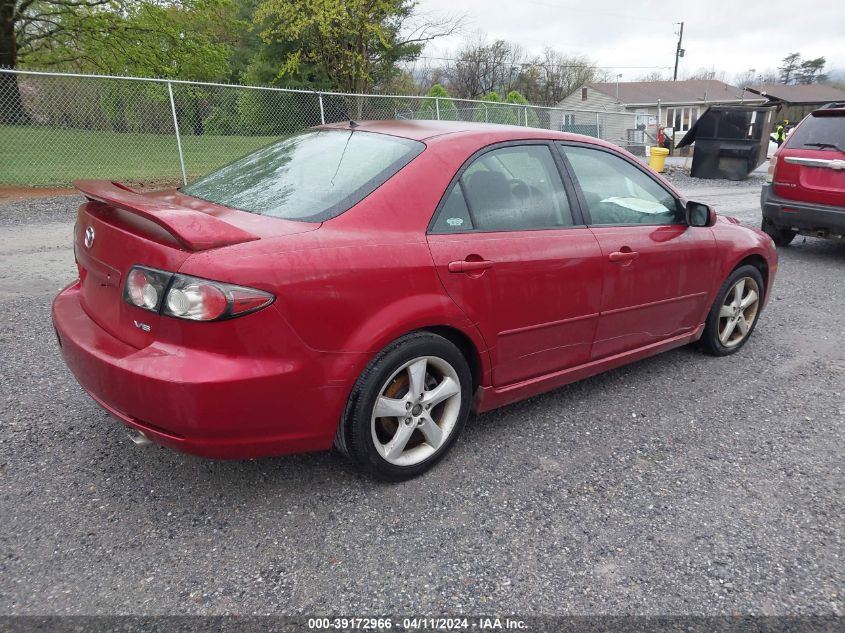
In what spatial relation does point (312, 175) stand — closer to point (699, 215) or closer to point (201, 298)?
point (201, 298)

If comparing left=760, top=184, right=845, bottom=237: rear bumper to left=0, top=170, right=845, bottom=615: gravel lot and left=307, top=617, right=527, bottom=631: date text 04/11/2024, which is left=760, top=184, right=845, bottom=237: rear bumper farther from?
left=307, top=617, right=527, bottom=631: date text 04/11/2024

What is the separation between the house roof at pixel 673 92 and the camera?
54281 mm

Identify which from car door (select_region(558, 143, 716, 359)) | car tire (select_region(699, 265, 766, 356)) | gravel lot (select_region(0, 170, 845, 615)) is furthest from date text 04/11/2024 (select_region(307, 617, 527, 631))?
car tire (select_region(699, 265, 766, 356))

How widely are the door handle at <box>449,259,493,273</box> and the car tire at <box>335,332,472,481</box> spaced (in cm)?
31

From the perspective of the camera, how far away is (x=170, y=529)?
2.47 m

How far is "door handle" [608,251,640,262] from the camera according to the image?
11.1ft

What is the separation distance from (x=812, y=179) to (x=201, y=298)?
24.7 feet

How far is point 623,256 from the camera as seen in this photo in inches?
135

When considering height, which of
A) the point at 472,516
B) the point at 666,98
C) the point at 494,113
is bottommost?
the point at 666,98

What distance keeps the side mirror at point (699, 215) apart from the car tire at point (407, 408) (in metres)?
1.89

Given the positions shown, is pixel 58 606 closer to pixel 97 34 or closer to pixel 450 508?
pixel 450 508

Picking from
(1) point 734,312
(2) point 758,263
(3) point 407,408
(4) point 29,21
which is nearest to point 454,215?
(3) point 407,408

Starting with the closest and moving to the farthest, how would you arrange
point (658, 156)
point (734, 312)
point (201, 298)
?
1. point (201, 298)
2. point (734, 312)
3. point (658, 156)

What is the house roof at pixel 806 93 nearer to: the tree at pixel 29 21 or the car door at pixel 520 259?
the tree at pixel 29 21
